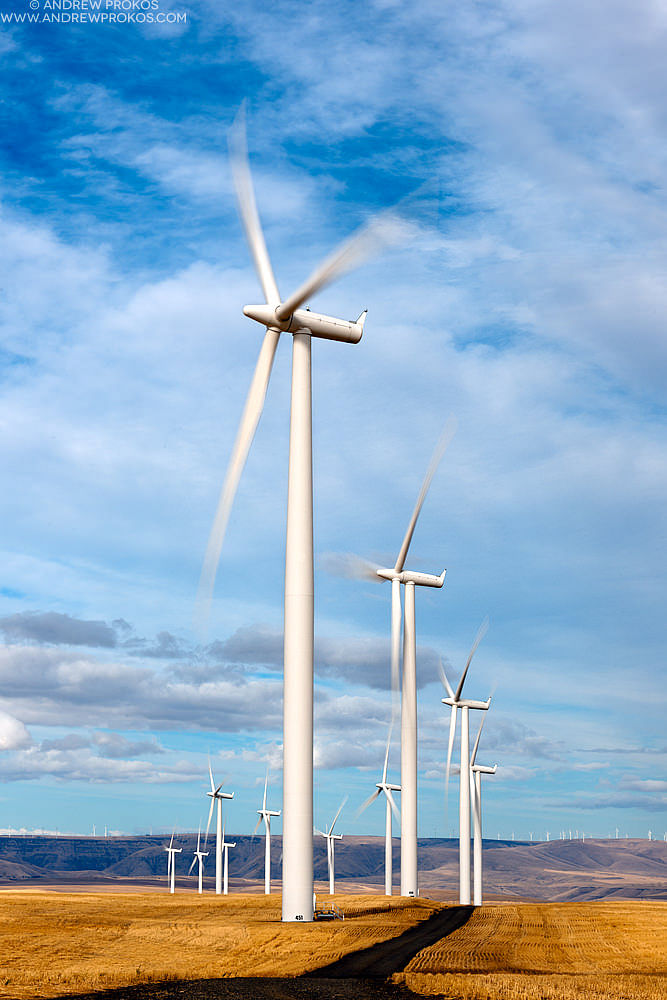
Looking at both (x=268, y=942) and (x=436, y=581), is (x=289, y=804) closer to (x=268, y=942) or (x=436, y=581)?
(x=268, y=942)

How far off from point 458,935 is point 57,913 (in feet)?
63.6

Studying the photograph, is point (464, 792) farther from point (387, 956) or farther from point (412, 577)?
point (387, 956)

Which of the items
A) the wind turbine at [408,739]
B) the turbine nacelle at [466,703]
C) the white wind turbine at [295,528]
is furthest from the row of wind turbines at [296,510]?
the turbine nacelle at [466,703]

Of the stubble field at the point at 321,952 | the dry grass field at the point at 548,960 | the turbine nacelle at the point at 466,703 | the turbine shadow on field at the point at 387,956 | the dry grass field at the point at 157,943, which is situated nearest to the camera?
the dry grass field at the point at 548,960

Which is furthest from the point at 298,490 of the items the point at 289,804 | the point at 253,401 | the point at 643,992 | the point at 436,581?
the point at 436,581

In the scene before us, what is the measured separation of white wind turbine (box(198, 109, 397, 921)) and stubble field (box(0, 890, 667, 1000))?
317 cm

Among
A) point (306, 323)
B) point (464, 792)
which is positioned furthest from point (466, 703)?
point (306, 323)

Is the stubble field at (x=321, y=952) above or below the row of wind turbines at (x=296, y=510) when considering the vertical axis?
below

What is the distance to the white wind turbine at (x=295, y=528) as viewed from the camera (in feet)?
150

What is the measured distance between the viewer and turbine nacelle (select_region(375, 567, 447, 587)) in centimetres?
8394

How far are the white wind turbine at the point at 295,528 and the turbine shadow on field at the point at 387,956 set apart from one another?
5.03 meters

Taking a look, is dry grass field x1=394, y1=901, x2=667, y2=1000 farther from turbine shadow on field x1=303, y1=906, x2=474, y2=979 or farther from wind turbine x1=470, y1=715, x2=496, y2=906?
wind turbine x1=470, y1=715, x2=496, y2=906

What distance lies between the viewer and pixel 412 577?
84.9m

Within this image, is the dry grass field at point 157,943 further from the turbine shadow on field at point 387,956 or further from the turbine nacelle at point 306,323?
the turbine nacelle at point 306,323
